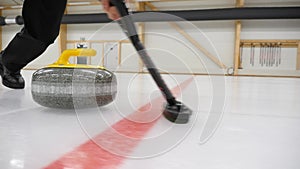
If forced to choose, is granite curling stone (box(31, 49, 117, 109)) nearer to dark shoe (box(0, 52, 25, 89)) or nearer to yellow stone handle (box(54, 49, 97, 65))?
yellow stone handle (box(54, 49, 97, 65))

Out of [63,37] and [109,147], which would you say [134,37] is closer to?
[109,147]

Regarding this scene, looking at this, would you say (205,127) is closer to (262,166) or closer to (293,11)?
(262,166)

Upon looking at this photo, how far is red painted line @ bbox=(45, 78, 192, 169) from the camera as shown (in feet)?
2.08

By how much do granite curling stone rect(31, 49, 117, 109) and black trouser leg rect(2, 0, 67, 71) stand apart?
0.14 meters

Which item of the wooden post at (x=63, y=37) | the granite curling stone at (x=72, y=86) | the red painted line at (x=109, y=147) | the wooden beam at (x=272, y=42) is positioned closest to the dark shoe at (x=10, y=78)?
the granite curling stone at (x=72, y=86)

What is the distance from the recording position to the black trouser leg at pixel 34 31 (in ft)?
3.64

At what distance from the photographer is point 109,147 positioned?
0.76 m

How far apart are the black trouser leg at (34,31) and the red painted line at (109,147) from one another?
573 mm

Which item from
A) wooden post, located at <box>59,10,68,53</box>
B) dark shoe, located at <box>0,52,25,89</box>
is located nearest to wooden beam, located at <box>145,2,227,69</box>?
wooden post, located at <box>59,10,68,53</box>

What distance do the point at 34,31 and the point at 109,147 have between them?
2.49 ft

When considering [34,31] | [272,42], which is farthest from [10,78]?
[272,42]

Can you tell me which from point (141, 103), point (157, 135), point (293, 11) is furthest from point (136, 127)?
point (293, 11)

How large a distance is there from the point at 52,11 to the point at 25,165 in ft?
2.48

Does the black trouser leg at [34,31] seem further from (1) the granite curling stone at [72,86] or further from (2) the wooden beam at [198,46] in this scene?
(2) the wooden beam at [198,46]
